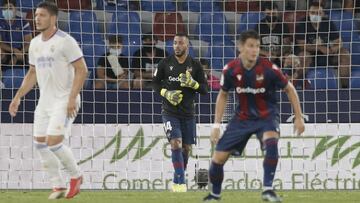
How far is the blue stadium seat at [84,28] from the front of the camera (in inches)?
743

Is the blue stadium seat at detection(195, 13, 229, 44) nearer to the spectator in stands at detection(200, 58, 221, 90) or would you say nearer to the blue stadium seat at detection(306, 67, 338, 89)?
Answer: the spectator in stands at detection(200, 58, 221, 90)

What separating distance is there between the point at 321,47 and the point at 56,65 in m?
8.30

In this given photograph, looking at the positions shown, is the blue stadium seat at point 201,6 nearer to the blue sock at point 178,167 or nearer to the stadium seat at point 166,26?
the stadium seat at point 166,26

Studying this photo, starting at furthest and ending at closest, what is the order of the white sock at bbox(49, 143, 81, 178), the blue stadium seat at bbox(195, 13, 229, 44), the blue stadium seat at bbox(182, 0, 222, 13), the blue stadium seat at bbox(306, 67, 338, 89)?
the blue stadium seat at bbox(182, 0, 222, 13) → the blue stadium seat at bbox(195, 13, 229, 44) → the blue stadium seat at bbox(306, 67, 338, 89) → the white sock at bbox(49, 143, 81, 178)

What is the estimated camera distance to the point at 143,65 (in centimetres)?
1853

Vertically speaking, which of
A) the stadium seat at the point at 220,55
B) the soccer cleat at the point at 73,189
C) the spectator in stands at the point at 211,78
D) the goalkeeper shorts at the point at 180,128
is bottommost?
the soccer cleat at the point at 73,189

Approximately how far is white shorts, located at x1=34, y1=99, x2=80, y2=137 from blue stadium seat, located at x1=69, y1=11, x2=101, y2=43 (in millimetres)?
7501

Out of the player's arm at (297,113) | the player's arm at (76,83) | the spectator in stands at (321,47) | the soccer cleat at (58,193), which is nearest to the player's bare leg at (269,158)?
the player's arm at (297,113)

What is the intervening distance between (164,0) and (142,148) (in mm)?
3334

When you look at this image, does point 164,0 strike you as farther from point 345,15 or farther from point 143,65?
point 345,15

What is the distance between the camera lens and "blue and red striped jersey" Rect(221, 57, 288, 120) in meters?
10.7

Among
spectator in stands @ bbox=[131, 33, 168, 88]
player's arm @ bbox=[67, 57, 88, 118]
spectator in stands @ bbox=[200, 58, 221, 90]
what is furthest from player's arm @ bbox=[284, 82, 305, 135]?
Answer: spectator in stands @ bbox=[131, 33, 168, 88]

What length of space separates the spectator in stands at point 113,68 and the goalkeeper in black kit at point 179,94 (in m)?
3.05

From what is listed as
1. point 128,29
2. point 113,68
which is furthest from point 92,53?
point 128,29
